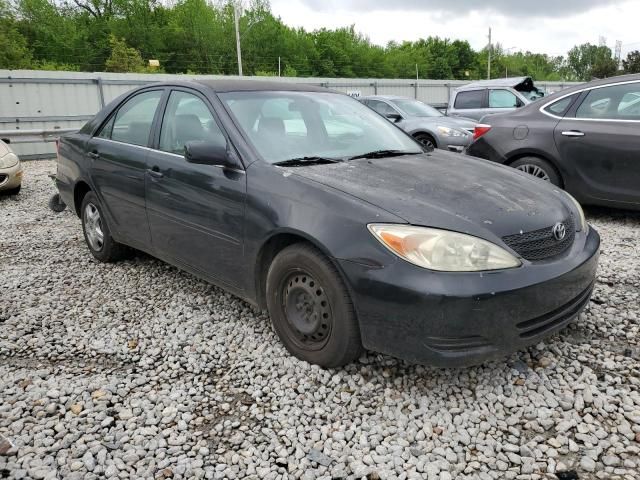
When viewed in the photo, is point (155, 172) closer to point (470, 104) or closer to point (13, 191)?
point (13, 191)

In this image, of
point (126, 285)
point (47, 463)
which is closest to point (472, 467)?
point (47, 463)

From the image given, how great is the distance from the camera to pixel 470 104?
12766mm

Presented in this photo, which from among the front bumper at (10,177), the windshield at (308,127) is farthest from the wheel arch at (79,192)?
the front bumper at (10,177)

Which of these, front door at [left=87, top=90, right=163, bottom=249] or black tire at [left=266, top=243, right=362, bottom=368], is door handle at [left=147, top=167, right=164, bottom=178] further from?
black tire at [left=266, top=243, right=362, bottom=368]

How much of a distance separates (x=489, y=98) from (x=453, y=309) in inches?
448

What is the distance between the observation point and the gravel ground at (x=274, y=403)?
2.20 meters

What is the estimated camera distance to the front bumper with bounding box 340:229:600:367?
7.61ft

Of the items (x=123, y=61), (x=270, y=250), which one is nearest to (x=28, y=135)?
(x=270, y=250)

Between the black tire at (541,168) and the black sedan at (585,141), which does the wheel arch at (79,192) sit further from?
the black tire at (541,168)

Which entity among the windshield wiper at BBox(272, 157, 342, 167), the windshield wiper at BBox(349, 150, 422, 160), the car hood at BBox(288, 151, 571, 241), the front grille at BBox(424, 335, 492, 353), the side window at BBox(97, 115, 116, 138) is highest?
the side window at BBox(97, 115, 116, 138)

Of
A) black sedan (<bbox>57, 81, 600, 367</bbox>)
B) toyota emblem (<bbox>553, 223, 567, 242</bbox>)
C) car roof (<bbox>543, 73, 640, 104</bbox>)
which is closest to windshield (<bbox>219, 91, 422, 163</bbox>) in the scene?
black sedan (<bbox>57, 81, 600, 367</bbox>)

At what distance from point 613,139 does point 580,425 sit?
3.81 m

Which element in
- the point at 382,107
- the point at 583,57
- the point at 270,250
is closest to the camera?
the point at 270,250

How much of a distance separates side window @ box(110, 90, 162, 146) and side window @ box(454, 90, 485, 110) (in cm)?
1006
